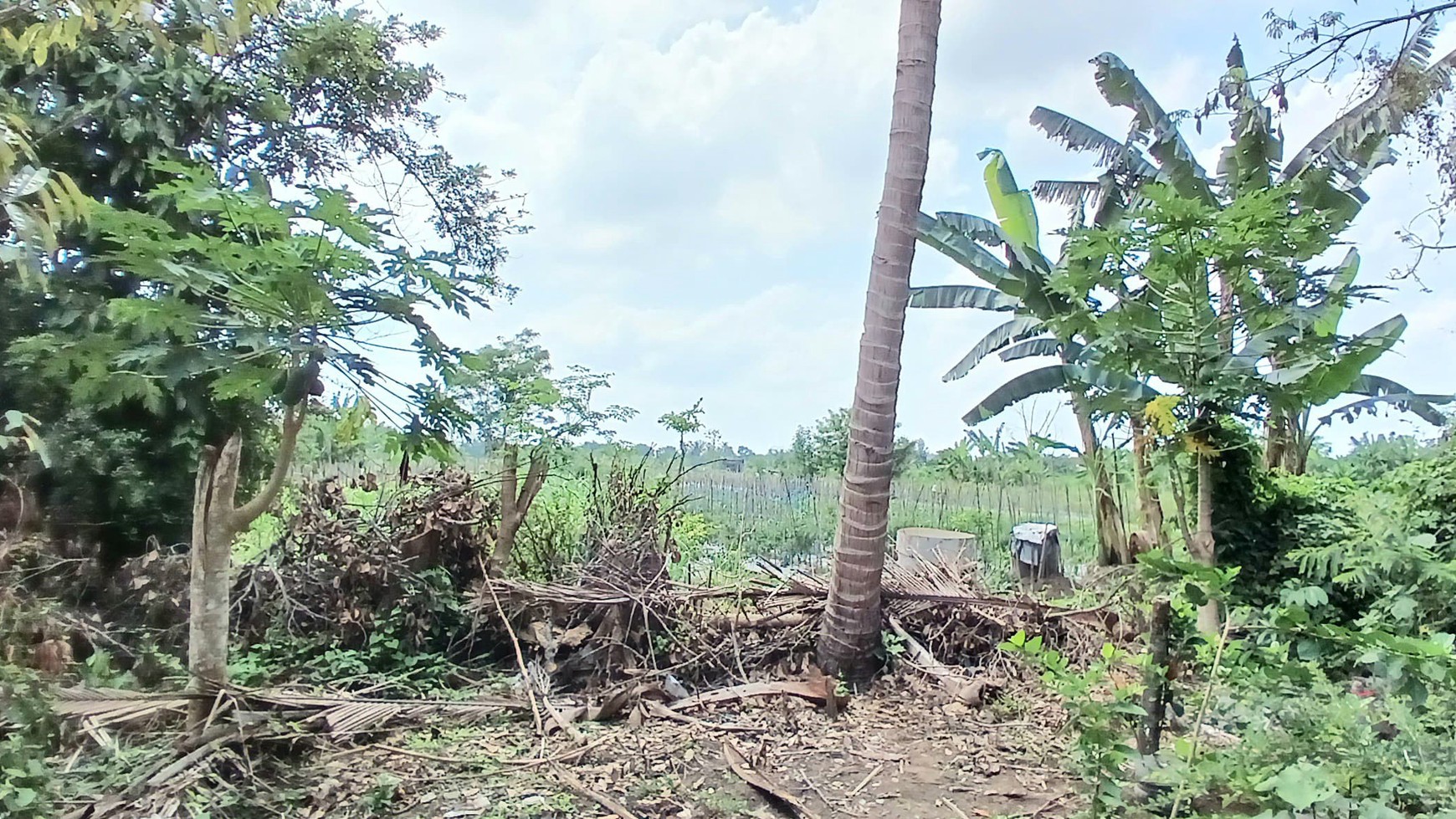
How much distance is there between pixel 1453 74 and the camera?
2773 millimetres

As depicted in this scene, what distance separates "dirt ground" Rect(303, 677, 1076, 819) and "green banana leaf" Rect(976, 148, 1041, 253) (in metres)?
2.52

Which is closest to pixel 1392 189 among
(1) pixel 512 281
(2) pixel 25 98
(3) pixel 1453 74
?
(3) pixel 1453 74

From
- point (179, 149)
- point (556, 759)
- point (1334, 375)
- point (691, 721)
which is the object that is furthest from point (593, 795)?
point (1334, 375)

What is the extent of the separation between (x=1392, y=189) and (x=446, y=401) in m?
3.89

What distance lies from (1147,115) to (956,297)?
1.23 meters

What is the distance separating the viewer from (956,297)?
158 inches

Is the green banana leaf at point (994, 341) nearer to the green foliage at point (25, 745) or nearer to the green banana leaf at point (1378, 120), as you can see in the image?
the green banana leaf at point (1378, 120)

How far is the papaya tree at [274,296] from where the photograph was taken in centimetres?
123

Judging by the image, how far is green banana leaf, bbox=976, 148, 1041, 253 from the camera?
3826 mm

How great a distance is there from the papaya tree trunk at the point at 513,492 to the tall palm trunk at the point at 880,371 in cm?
106

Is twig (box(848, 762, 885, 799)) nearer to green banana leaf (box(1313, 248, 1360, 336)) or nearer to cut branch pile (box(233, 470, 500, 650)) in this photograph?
cut branch pile (box(233, 470, 500, 650))

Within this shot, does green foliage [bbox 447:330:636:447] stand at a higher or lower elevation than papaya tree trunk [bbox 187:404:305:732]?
higher

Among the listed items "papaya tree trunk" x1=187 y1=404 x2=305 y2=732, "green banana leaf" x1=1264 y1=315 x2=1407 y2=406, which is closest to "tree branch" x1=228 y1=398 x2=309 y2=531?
"papaya tree trunk" x1=187 y1=404 x2=305 y2=732

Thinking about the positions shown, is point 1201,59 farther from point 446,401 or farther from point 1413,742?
point 446,401
